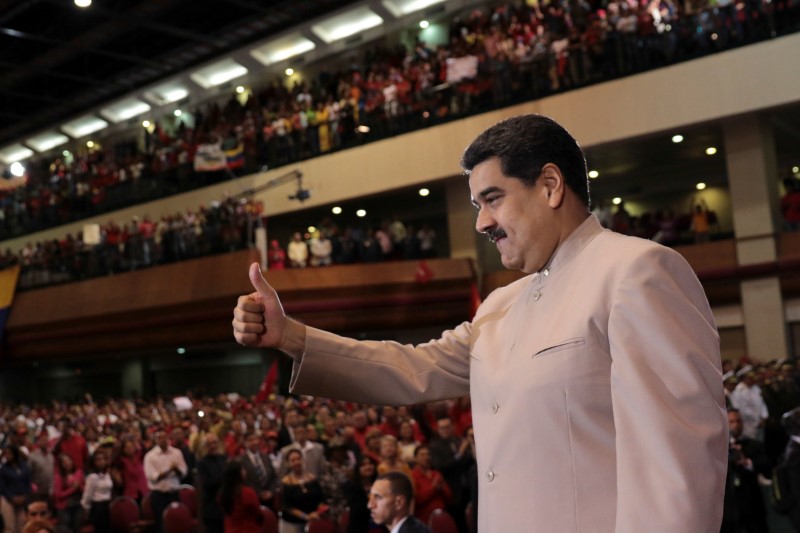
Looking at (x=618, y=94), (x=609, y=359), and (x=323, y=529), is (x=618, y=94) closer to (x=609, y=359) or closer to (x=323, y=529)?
(x=323, y=529)

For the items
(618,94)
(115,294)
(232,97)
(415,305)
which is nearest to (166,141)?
(232,97)

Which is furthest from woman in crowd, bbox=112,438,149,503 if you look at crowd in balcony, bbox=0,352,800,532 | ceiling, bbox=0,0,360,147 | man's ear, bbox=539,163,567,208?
ceiling, bbox=0,0,360,147

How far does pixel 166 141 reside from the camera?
23.1 metres

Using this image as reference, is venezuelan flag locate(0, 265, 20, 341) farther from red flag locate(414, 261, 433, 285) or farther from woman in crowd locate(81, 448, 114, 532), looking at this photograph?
woman in crowd locate(81, 448, 114, 532)

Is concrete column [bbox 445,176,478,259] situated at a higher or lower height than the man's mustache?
higher

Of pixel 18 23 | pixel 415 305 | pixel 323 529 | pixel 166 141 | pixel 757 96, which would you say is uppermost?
pixel 18 23

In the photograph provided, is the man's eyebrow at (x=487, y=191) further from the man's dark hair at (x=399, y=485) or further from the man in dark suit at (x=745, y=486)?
the man in dark suit at (x=745, y=486)

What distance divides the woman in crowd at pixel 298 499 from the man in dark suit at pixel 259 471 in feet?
2.67

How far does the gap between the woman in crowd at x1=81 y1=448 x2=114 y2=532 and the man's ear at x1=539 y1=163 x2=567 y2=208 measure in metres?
7.85

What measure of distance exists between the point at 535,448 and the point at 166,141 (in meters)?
22.7

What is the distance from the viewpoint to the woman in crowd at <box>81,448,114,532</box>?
8.59m

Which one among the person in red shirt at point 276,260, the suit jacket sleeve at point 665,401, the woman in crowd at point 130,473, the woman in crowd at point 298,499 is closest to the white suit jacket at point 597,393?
the suit jacket sleeve at point 665,401

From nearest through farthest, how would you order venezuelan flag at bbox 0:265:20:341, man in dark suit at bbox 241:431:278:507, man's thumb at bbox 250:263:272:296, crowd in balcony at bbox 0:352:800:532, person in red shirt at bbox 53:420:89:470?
man's thumb at bbox 250:263:272:296 < crowd in balcony at bbox 0:352:800:532 < man in dark suit at bbox 241:431:278:507 < person in red shirt at bbox 53:420:89:470 < venezuelan flag at bbox 0:265:20:341

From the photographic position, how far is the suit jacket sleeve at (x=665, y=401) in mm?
1309
